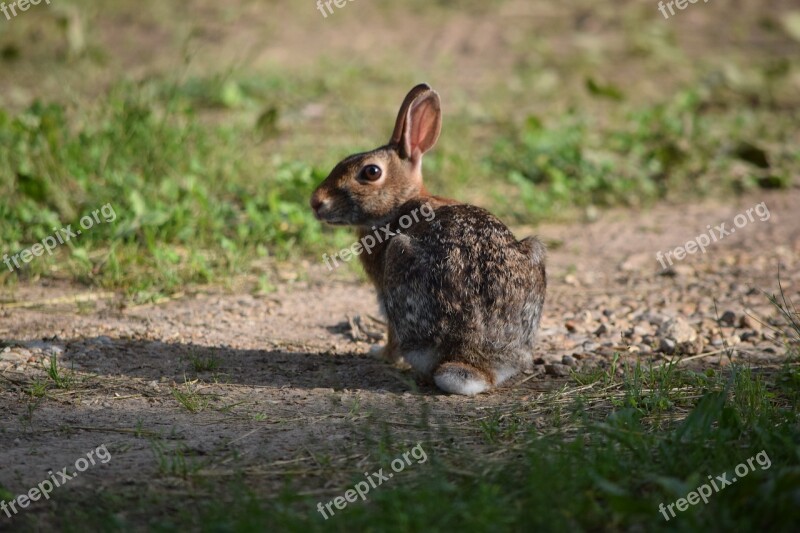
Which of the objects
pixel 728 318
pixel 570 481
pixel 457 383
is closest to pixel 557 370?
pixel 457 383

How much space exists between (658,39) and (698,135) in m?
3.87

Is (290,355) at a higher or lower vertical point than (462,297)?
lower

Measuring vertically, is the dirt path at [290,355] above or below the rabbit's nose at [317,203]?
below

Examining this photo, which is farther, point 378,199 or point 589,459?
point 378,199

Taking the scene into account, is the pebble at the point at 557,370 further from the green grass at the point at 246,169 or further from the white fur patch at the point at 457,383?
the green grass at the point at 246,169

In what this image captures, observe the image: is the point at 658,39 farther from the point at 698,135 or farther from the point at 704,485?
the point at 704,485

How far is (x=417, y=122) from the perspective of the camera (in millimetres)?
5457

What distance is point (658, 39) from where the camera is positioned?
12055 mm

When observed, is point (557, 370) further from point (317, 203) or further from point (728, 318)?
point (317, 203)

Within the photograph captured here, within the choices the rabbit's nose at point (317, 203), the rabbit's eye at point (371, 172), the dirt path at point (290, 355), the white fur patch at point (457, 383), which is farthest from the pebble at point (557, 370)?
the rabbit's nose at point (317, 203)

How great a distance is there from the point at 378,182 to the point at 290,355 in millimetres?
1028

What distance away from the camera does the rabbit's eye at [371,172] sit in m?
5.30

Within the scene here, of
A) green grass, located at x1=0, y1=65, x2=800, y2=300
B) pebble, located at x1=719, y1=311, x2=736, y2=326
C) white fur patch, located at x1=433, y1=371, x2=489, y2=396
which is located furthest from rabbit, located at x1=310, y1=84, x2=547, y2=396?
green grass, located at x1=0, y1=65, x2=800, y2=300

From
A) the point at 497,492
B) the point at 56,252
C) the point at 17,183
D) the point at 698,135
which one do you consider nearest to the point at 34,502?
the point at 497,492
